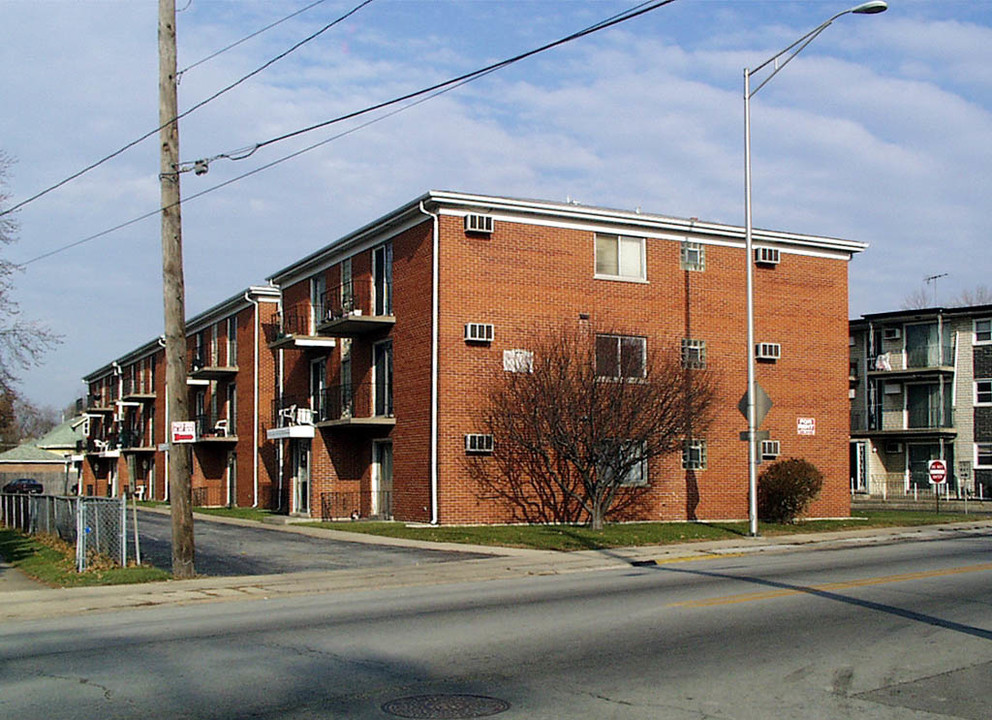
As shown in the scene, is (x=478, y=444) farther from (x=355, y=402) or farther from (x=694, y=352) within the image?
(x=694, y=352)

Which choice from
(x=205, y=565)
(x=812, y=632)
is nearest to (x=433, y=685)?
(x=812, y=632)

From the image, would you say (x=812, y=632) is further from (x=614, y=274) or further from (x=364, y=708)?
(x=614, y=274)

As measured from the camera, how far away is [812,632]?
36.5 feet

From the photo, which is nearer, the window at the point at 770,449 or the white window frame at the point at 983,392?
the window at the point at 770,449

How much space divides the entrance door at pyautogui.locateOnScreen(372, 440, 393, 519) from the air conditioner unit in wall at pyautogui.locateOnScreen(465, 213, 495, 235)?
280 inches

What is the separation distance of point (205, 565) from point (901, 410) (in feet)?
152

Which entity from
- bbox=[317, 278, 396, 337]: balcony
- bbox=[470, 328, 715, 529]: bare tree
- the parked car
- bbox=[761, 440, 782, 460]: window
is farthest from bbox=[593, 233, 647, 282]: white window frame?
the parked car

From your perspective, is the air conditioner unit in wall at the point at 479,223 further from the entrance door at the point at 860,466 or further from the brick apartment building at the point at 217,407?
the entrance door at the point at 860,466

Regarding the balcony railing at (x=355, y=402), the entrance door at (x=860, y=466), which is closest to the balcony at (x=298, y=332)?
the balcony railing at (x=355, y=402)

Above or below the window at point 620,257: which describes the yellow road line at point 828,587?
below

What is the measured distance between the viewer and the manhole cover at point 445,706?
772 centimetres

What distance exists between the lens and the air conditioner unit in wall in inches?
1111

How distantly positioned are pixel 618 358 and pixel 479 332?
3833 millimetres

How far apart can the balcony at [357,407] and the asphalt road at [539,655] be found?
15.2 m
